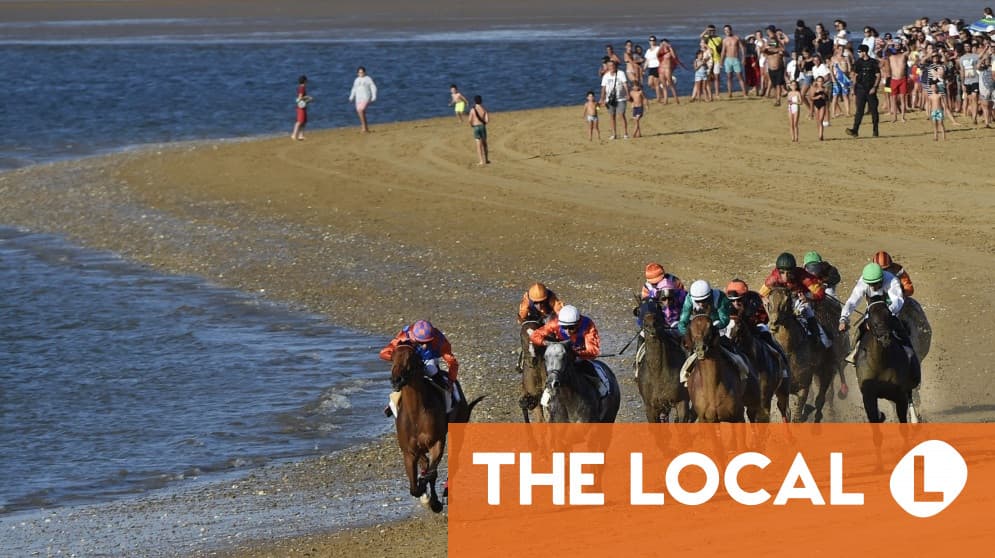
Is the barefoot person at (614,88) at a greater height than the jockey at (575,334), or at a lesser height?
lesser

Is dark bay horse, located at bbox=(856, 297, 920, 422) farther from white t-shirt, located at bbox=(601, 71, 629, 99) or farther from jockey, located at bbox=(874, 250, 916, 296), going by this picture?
white t-shirt, located at bbox=(601, 71, 629, 99)

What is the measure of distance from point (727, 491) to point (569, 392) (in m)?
1.83

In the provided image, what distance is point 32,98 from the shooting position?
66125mm

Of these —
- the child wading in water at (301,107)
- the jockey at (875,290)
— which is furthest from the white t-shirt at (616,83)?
the jockey at (875,290)

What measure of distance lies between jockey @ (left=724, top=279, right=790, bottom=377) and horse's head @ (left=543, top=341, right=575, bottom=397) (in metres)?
2.19

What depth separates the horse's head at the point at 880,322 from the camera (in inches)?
692

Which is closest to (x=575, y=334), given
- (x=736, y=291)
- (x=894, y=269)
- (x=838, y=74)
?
(x=736, y=291)

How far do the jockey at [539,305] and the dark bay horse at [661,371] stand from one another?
1001 mm

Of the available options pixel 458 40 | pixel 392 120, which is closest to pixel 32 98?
pixel 392 120

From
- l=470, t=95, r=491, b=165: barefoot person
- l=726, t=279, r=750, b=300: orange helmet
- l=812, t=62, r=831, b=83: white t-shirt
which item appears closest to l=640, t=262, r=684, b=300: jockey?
l=726, t=279, r=750, b=300: orange helmet

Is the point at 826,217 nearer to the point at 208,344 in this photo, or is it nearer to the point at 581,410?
the point at 208,344

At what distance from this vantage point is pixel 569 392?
16688mm

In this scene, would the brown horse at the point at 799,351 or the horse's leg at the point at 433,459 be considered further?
the brown horse at the point at 799,351

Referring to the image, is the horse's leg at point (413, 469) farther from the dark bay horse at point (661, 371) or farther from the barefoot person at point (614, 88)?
the barefoot person at point (614, 88)
